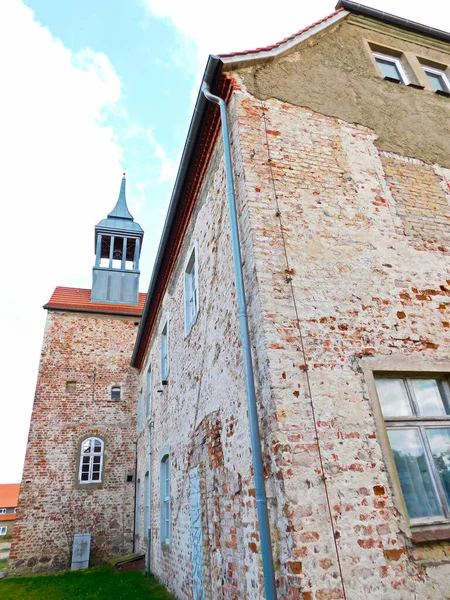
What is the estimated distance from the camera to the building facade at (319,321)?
3477 mm

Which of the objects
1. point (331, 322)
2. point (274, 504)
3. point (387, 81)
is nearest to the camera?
point (274, 504)

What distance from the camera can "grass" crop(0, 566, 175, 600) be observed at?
8430mm

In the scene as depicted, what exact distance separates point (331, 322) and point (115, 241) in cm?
1824

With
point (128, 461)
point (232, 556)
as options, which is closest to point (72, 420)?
point (128, 461)

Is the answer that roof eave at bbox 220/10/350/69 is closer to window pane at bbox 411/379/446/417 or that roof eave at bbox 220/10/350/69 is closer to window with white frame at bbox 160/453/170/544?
window pane at bbox 411/379/446/417

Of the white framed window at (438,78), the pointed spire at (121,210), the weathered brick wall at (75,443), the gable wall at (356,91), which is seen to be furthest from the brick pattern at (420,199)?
the pointed spire at (121,210)

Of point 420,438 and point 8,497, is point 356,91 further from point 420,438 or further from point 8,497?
point 8,497

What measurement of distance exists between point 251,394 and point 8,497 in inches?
2375

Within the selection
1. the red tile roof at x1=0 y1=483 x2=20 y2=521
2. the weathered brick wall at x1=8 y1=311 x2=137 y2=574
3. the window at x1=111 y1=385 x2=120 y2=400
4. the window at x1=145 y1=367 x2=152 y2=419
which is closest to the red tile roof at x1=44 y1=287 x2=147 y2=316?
the weathered brick wall at x1=8 y1=311 x2=137 y2=574

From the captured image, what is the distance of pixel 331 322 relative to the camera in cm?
434

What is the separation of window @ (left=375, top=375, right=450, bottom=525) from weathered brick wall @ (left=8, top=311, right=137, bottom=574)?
1335 cm

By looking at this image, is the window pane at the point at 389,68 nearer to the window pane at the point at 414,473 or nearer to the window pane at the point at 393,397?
the window pane at the point at 393,397

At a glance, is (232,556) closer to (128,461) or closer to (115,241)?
(128,461)

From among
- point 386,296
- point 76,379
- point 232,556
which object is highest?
point 76,379
